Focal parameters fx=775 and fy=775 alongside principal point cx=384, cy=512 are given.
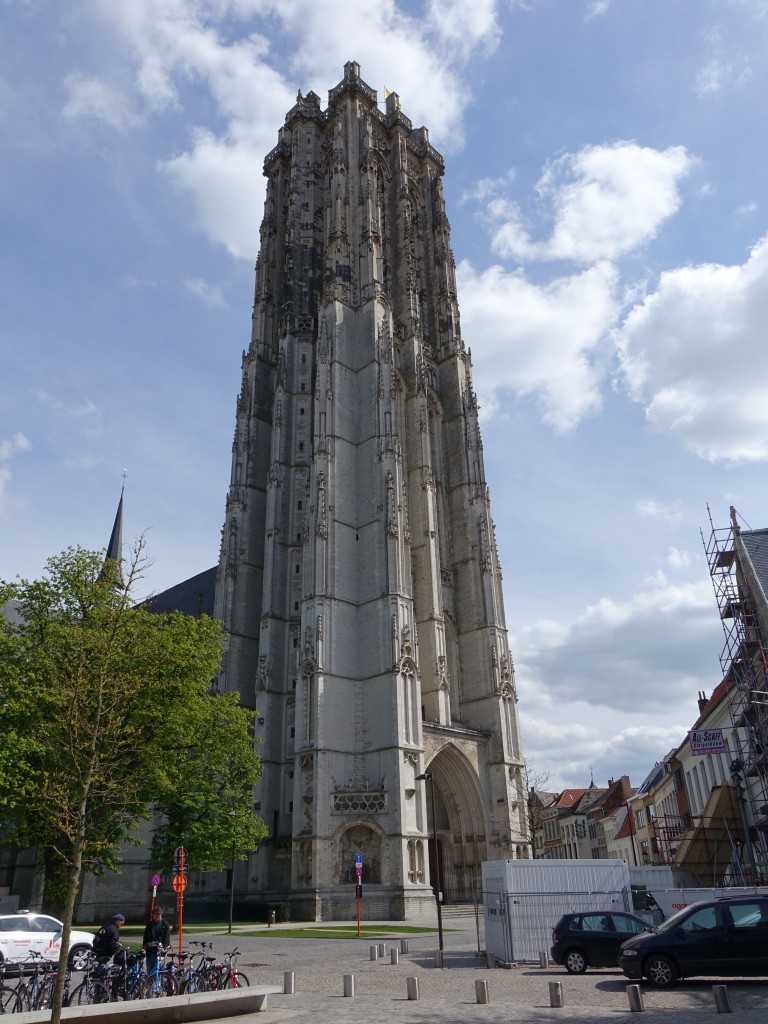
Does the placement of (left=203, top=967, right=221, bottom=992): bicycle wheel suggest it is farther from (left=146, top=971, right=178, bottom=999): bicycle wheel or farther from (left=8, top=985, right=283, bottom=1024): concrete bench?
(left=8, top=985, right=283, bottom=1024): concrete bench

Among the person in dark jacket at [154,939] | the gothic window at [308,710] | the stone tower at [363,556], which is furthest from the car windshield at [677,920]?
the gothic window at [308,710]

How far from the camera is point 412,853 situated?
105 ft

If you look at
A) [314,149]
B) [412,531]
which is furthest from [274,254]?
[412,531]

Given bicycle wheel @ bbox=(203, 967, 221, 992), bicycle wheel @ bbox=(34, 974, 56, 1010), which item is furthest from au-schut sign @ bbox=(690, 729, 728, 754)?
bicycle wheel @ bbox=(34, 974, 56, 1010)

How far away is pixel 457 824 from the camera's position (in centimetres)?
3772

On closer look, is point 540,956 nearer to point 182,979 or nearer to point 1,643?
point 182,979

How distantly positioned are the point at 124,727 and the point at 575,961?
30.9ft

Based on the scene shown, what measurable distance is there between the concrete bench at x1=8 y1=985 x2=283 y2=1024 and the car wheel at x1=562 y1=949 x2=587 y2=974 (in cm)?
595

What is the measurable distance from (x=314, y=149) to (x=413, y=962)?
5219 centimetres

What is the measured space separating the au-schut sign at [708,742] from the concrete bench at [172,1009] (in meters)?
18.9

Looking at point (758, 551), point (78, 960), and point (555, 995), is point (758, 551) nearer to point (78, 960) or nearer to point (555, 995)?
point (555, 995)

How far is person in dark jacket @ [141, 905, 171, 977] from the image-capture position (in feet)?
37.6

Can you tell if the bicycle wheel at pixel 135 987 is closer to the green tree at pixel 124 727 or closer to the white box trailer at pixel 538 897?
the green tree at pixel 124 727

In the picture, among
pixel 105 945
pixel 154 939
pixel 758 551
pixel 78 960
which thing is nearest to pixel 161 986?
pixel 154 939
